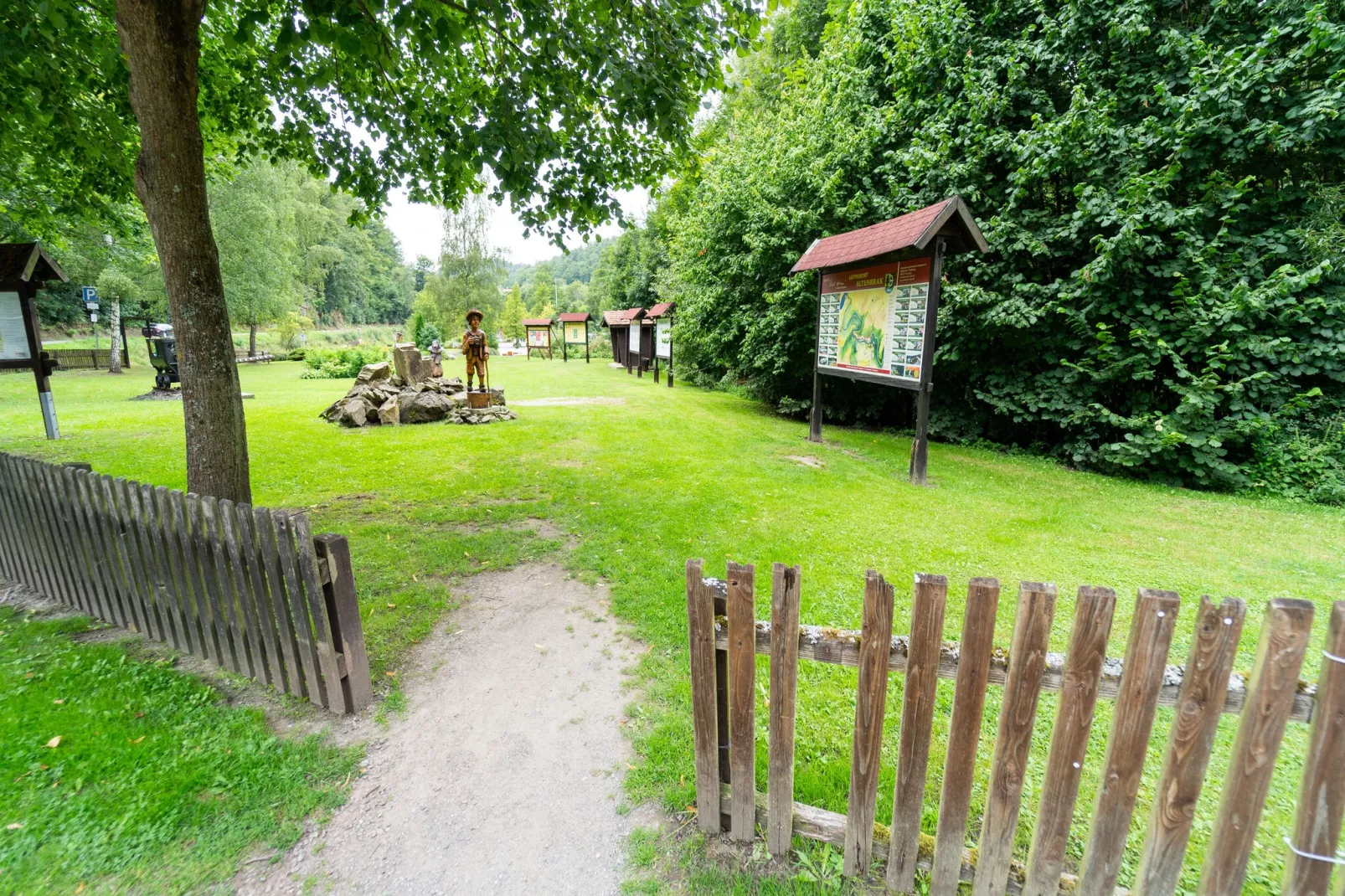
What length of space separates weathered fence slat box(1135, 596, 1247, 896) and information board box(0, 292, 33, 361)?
45.5 ft

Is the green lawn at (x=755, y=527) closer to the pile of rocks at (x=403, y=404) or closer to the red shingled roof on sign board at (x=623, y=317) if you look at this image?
the pile of rocks at (x=403, y=404)

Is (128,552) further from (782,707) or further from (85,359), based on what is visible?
(85,359)

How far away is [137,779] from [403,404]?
10.3m

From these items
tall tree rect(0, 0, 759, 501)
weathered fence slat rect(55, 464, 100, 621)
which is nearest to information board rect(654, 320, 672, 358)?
tall tree rect(0, 0, 759, 501)

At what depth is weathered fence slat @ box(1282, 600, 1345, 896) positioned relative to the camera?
150 cm

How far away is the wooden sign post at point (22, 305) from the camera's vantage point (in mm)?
8398

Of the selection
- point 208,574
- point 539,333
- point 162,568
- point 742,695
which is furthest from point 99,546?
point 539,333

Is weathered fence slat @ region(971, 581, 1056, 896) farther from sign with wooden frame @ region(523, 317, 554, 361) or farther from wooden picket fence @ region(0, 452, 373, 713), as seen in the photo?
sign with wooden frame @ region(523, 317, 554, 361)

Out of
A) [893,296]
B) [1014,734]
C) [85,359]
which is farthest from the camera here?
[85,359]

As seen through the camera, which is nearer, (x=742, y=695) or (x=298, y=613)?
(x=742, y=695)

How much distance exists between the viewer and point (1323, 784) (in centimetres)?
155

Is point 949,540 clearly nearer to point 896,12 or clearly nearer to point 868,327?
point 868,327

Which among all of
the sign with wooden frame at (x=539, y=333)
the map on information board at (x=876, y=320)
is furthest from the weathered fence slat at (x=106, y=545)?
the sign with wooden frame at (x=539, y=333)

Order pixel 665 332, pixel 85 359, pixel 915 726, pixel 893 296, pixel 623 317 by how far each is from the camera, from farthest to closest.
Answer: pixel 623 317 → pixel 85 359 → pixel 665 332 → pixel 893 296 → pixel 915 726
